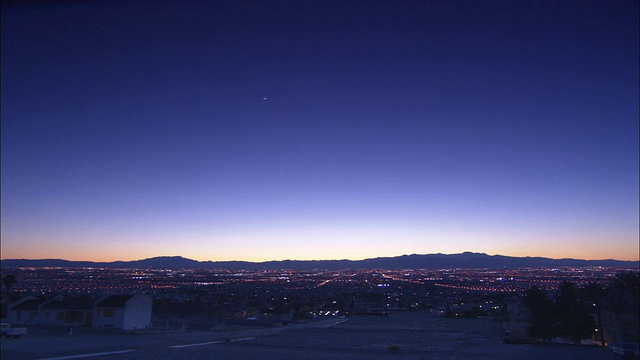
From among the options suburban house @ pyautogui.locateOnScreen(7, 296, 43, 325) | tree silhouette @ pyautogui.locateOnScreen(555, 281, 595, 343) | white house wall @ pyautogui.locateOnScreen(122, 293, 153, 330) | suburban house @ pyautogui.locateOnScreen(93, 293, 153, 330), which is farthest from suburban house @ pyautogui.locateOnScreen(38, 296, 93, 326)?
tree silhouette @ pyautogui.locateOnScreen(555, 281, 595, 343)

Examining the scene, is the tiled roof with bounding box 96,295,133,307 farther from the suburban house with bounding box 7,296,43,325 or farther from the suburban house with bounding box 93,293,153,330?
the suburban house with bounding box 7,296,43,325

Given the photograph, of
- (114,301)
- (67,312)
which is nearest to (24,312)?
(67,312)

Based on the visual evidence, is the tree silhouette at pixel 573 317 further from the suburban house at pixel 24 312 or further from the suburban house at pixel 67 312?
the suburban house at pixel 24 312

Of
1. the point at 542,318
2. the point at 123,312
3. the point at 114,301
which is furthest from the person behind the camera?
the point at 114,301

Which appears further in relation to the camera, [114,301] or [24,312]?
[24,312]

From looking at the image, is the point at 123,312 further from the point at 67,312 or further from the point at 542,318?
the point at 542,318

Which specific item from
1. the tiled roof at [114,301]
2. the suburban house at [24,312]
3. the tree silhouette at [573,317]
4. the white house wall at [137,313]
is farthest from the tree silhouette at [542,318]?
A: the suburban house at [24,312]

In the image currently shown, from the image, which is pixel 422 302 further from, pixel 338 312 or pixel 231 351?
pixel 231 351
